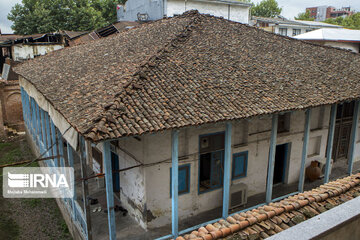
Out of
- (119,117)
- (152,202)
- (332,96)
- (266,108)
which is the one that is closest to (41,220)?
(152,202)

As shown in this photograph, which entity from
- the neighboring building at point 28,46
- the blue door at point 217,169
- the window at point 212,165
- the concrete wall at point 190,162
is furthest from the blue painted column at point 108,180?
the neighboring building at point 28,46

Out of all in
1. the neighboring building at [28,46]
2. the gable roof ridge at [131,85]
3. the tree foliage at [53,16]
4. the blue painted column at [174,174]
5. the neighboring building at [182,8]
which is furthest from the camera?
the tree foliage at [53,16]

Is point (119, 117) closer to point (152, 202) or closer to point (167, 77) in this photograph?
point (167, 77)

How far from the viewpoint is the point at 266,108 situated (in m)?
7.65

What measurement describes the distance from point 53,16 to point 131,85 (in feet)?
124

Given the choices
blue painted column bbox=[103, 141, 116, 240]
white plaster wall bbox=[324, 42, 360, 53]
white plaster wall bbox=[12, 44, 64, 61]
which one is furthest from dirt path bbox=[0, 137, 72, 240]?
white plaster wall bbox=[324, 42, 360, 53]

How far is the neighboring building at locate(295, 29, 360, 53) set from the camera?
22797mm

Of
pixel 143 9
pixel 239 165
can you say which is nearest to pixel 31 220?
pixel 239 165

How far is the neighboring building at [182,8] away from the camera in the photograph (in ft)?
82.5

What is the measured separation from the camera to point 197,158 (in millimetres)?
9180

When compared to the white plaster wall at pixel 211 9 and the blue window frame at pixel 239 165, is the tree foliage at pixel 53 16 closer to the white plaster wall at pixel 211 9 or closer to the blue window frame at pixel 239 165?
the white plaster wall at pixel 211 9

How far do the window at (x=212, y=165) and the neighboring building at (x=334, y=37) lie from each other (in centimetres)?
1726

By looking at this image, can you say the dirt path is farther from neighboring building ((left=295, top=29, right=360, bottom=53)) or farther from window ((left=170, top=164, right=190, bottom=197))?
neighboring building ((left=295, top=29, right=360, bottom=53))

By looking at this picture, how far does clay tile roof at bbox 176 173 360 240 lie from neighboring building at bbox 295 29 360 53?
20095 millimetres
